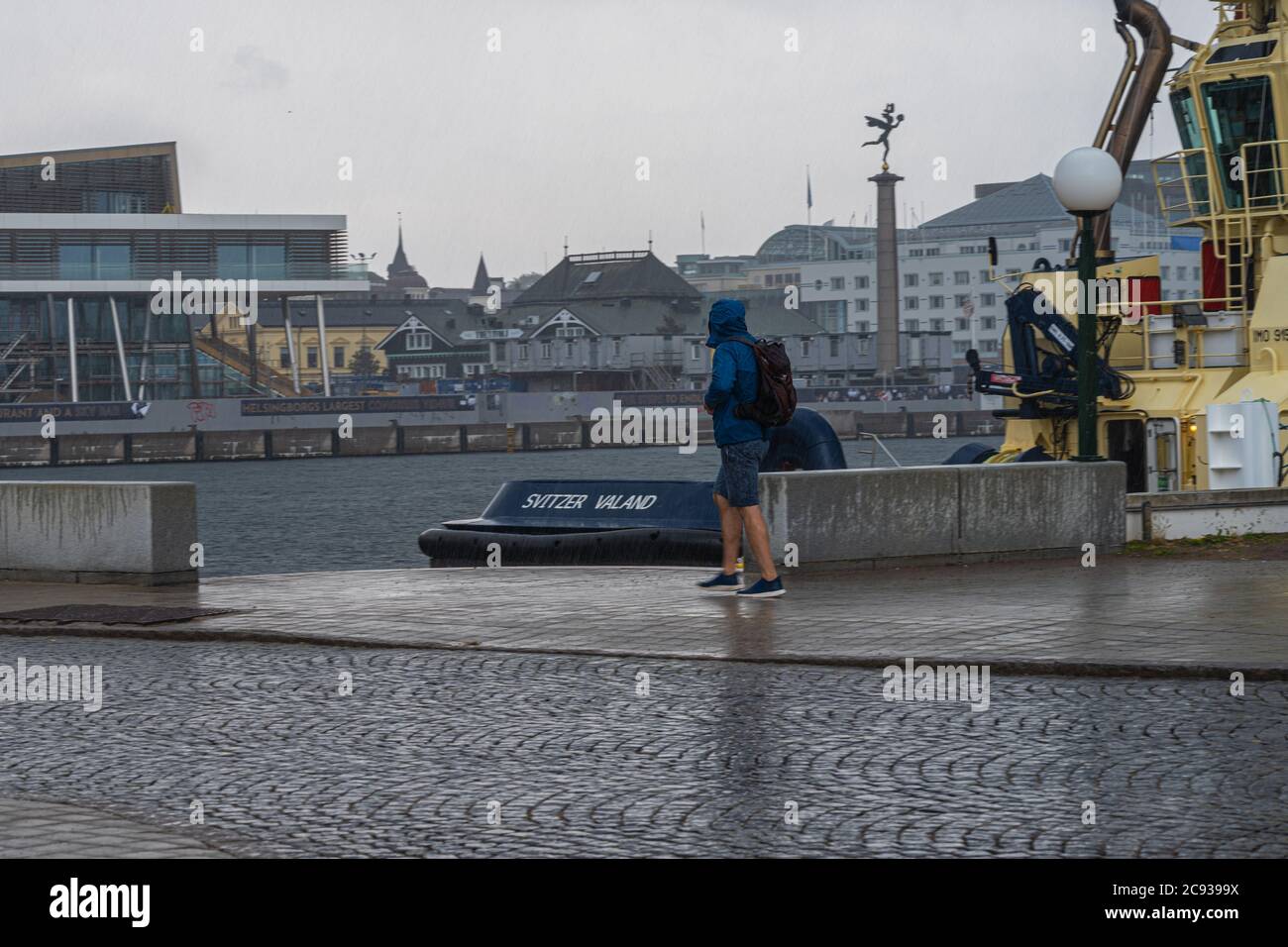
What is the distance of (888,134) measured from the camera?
452ft

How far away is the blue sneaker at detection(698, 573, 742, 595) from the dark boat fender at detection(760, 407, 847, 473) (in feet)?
31.4

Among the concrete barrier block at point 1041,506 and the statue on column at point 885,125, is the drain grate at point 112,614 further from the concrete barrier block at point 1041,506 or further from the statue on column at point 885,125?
the statue on column at point 885,125

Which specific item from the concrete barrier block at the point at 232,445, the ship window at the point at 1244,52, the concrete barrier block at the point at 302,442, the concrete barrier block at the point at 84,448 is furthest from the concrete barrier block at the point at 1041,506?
the concrete barrier block at the point at 302,442

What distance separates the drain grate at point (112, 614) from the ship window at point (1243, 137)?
621 inches

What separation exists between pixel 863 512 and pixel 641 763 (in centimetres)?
720

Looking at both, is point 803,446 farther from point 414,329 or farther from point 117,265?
point 414,329

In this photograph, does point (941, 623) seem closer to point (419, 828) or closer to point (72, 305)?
point (419, 828)

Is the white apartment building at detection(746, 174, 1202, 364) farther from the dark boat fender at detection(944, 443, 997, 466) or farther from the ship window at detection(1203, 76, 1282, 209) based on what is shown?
the ship window at detection(1203, 76, 1282, 209)

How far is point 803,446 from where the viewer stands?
914 inches

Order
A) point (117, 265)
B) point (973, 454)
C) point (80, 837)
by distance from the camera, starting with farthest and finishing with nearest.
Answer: point (117, 265)
point (973, 454)
point (80, 837)

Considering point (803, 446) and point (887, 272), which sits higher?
point (887, 272)

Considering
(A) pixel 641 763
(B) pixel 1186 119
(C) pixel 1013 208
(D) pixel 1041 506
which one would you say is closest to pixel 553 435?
(C) pixel 1013 208
